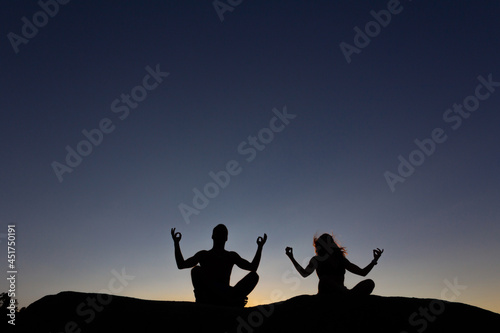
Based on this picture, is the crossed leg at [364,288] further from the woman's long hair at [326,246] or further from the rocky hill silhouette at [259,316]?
the woman's long hair at [326,246]

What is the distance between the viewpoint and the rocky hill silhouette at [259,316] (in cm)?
502

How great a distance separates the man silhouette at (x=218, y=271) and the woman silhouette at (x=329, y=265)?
1.01 metres

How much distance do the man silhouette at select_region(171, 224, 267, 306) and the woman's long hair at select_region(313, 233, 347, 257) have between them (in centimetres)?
122

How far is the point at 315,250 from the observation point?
Answer: 6895mm

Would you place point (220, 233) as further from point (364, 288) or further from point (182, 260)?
point (364, 288)

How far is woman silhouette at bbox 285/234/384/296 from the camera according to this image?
6292 millimetres

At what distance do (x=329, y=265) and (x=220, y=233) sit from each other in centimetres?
229

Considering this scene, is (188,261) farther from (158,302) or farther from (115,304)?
(115,304)

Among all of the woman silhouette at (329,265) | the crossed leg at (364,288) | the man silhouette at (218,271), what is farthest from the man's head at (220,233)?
the crossed leg at (364,288)

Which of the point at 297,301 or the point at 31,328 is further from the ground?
the point at 31,328

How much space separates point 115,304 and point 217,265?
2.02m

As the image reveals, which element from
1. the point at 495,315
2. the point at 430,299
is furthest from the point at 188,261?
the point at 495,315

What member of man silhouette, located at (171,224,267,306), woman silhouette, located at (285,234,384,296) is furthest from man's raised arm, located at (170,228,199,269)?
woman silhouette, located at (285,234,384,296)

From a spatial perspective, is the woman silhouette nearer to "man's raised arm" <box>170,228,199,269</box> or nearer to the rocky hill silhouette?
the rocky hill silhouette
